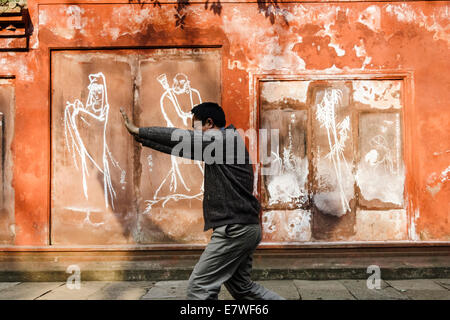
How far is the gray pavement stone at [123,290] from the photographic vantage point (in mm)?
4859

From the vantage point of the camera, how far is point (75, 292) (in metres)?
5.06

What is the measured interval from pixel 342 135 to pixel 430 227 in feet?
5.93

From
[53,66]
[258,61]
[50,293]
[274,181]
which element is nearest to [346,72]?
[258,61]

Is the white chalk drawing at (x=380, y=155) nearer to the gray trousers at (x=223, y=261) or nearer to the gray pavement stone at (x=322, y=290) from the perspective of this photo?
the gray pavement stone at (x=322, y=290)

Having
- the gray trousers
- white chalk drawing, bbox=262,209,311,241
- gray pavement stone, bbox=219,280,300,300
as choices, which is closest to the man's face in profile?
the gray trousers

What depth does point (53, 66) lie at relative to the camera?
5840mm

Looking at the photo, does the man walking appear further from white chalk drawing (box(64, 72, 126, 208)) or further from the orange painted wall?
white chalk drawing (box(64, 72, 126, 208))

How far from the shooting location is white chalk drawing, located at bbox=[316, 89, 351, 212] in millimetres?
5789

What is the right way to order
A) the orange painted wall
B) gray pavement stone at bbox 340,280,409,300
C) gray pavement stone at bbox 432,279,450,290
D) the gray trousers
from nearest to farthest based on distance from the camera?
the gray trousers → gray pavement stone at bbox 340,280,409,300 → gray pavement stone at bbox 432,279,450,290 → the orange painted wall

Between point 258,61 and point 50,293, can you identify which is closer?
point 50,293

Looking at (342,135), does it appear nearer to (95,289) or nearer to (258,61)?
(258,61)

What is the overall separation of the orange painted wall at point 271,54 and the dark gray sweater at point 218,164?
2.60 meters

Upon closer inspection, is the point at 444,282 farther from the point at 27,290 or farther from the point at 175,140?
the point at 27,290

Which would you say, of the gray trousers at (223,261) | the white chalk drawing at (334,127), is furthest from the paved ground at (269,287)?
the gray trousers at (223,261)
